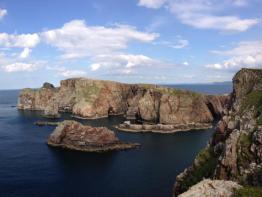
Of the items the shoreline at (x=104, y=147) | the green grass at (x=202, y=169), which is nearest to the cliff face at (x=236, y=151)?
the green grass at (x=202, y=169)

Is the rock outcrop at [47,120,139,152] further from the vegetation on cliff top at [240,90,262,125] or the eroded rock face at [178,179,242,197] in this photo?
the eroded rock face at [178,179,242,197]

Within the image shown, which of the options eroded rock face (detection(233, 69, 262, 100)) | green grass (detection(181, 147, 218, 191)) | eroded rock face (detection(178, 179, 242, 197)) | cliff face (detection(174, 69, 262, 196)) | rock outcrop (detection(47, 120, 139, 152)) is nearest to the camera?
eroded rock face (detection(178, 179, 242, 197))

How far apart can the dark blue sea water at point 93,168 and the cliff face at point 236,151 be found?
22.4 metres

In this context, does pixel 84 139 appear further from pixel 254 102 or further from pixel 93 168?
pixel 254 102

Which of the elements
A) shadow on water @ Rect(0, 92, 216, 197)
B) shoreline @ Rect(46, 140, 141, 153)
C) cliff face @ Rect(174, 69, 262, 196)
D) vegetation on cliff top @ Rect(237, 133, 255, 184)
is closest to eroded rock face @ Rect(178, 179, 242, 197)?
cliff face @ Rect(174, 69, 262, 196)

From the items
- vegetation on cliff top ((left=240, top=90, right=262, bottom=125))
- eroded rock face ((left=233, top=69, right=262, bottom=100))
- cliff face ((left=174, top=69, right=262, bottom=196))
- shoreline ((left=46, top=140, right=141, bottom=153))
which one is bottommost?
shoreline ((left=46, top=140, right=141, bottom=153))

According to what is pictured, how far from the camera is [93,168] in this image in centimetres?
12362

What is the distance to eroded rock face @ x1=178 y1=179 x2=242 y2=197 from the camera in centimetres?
3480

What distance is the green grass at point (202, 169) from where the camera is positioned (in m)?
72.5

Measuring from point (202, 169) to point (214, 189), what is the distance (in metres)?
39.6

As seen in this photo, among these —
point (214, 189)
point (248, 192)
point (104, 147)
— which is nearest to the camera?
point (248, 192)

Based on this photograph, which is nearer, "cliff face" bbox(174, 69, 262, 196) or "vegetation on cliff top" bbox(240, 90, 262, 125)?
"cliff face" bbox(174, 69, 262, 196)

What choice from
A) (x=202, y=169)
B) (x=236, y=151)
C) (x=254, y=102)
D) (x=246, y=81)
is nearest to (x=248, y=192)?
(x=236, y=151)

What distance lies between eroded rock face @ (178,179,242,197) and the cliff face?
20749 millimetres
